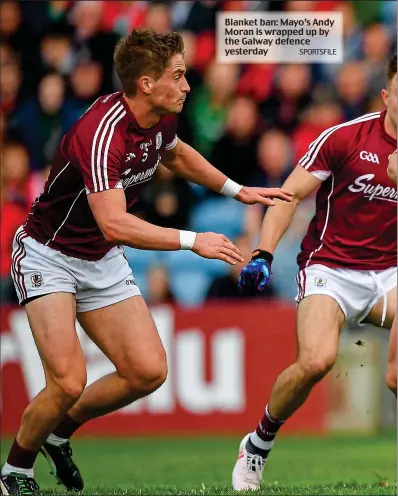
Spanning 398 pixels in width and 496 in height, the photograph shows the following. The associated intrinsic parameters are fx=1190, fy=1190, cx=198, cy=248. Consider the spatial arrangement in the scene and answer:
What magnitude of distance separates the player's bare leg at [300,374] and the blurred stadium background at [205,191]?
317 centimetres

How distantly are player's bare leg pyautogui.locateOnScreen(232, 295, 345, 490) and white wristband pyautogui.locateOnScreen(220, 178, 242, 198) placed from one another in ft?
2.32

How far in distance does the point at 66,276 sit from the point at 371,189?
1778mm

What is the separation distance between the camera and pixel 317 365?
6.28m

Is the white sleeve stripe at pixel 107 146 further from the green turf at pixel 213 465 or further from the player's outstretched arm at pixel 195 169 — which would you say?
the green turf at pixel 213 465

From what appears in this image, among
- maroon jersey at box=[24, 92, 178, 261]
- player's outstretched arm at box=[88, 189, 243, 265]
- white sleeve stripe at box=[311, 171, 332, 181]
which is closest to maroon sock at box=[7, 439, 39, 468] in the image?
maroon jersey at box=[24, 92, 178, 261]

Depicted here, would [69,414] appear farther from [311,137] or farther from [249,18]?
[311,137]

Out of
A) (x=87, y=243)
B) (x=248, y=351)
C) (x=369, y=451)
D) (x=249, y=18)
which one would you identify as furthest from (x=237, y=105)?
(x=87, y=243)

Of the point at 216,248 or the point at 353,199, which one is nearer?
the point at 216,248

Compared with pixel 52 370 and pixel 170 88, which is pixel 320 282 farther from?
pixel 52 370

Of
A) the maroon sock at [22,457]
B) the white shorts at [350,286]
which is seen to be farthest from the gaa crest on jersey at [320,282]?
the maroon sock at [22,457]

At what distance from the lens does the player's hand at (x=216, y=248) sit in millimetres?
5570

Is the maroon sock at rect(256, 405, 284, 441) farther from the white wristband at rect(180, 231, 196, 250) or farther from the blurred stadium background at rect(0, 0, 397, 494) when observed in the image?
the blurred stadium background at rect(0, 0, 397, 494)

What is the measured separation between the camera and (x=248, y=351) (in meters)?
10.2

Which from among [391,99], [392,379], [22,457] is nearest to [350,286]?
[392,379]
